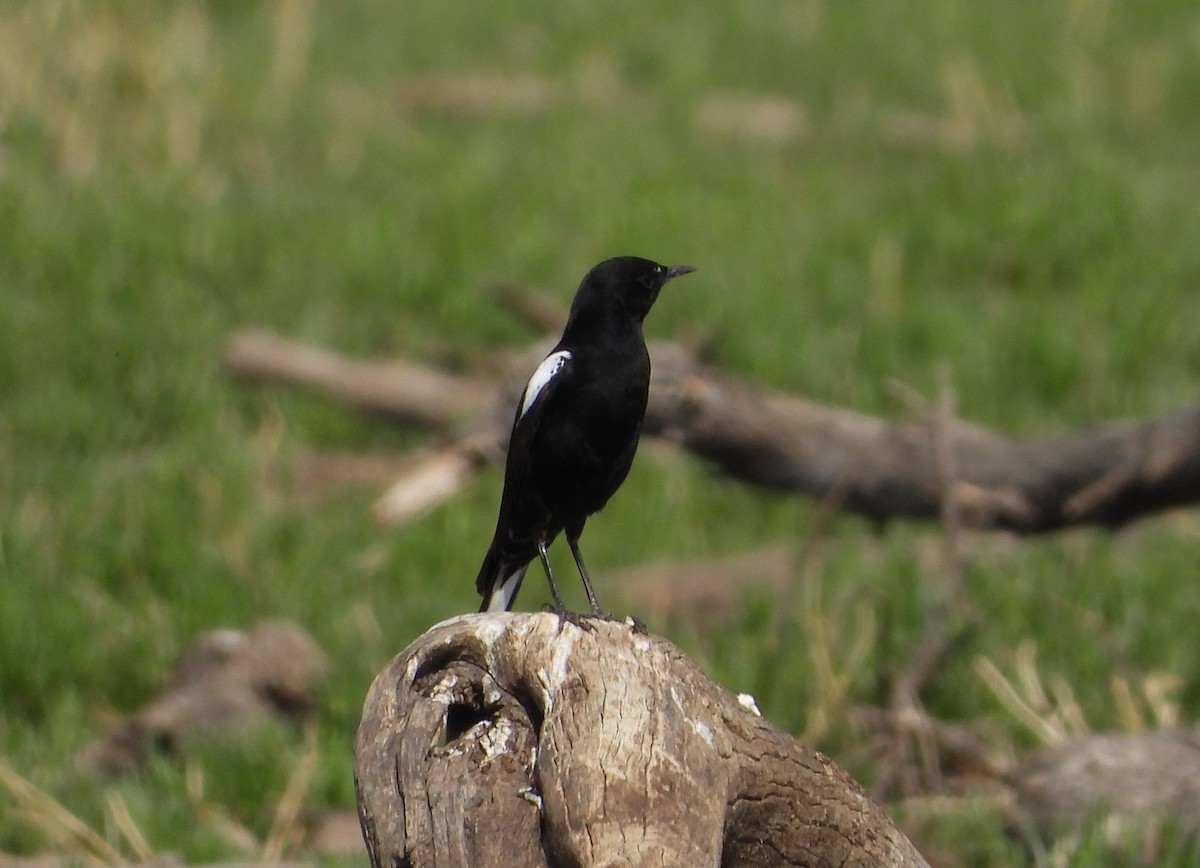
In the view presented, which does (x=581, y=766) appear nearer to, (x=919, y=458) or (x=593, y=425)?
(x=593, y=425)

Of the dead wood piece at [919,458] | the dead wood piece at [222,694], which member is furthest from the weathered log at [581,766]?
the dead wood piece at [222,694]

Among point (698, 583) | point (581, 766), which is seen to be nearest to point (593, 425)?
point (581, 766)

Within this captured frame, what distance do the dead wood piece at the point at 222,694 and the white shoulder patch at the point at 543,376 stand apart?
1981 millimetres

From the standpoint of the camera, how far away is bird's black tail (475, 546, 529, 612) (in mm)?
4352

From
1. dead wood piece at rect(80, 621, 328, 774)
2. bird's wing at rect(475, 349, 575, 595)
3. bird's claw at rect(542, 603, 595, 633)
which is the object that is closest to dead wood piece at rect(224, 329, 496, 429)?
dead wood piece at rect(80, 621, 328, 774)

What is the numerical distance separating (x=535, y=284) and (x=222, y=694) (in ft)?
11.6

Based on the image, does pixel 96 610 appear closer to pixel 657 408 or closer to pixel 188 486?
pixel 188 486

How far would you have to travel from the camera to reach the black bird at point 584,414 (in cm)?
404

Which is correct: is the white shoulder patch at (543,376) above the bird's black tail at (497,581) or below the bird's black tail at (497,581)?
above

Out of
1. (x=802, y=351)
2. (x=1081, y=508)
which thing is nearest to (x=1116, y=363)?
(x=802, y=351)

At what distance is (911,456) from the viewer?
230 inches

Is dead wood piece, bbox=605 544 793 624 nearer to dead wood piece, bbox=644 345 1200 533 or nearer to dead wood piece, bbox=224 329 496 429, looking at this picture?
dead wood piece, bbox=644 345 1200 533

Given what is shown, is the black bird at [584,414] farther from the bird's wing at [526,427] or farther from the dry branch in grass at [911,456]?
the dry branch in grass at [911,456]

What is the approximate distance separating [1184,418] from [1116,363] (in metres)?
2.95
